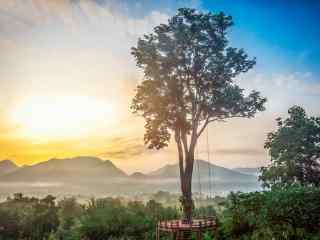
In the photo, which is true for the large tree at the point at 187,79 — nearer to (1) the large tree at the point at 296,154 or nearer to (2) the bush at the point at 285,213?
(1) the large tree at the point at 296,154

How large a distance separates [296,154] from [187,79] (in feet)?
18.8

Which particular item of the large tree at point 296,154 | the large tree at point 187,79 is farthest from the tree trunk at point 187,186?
the large tree at point 296,154

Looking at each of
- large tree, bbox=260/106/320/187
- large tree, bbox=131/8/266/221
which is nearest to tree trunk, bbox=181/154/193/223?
large tree, bbox=131/8/266/221

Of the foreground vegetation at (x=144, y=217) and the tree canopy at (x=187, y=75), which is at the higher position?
the tree canopy at (x=187, y=75)

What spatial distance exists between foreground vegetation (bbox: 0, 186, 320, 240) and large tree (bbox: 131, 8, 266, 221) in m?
2.93

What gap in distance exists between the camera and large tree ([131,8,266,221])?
15.5 metres

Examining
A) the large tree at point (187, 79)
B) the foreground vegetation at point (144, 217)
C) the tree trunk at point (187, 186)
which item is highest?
the large tree at point (187, 79)

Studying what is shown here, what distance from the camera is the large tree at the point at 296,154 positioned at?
16016 mm

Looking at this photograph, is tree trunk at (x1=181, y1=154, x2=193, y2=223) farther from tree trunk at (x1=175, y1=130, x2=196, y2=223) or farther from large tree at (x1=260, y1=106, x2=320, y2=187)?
large tree at (x1=260, y1=106, x2=320, y2=187)

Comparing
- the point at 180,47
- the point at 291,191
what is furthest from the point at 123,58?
the point at 291,191

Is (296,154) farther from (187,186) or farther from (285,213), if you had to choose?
(285,213)

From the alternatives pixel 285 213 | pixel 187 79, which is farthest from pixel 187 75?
pixel 285 213

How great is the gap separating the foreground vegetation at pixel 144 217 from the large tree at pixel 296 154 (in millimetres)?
3460

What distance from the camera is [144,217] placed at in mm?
13688
